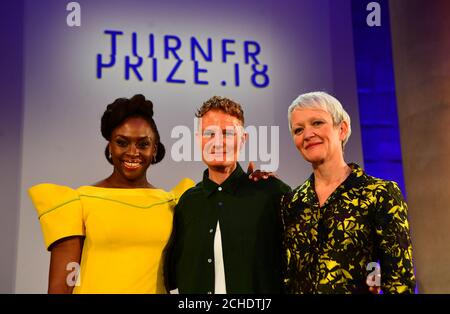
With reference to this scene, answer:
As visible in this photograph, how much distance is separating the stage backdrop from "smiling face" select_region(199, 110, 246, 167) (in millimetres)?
2280

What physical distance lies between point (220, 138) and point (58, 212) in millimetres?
895

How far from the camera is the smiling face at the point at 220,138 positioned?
2457 millimetres

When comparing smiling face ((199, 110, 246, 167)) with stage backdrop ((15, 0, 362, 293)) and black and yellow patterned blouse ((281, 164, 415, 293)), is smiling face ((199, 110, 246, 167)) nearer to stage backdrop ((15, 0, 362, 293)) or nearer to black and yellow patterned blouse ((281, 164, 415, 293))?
black and yellow patterned blouse ((281, 164, 415, 293))

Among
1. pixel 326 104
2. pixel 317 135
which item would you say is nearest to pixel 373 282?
pixel 317 135

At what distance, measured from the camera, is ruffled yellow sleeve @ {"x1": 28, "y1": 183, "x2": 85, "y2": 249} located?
2.55 metres

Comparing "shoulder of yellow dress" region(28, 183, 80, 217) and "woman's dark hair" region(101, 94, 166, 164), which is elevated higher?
"woman's dark hair" region(101, 94, 166, 164)

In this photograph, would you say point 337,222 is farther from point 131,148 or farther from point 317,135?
point 131,148

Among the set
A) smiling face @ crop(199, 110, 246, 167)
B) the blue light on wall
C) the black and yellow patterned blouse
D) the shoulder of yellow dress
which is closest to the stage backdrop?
the blue light on wall

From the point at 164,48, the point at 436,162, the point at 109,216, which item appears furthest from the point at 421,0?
the point at 109,216

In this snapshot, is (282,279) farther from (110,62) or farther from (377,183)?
(110,62)

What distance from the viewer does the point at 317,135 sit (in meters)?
2.31

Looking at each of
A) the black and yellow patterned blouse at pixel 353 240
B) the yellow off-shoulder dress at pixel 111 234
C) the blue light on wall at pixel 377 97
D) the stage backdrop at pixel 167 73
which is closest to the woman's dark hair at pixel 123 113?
the yellow off-shoulder dress at pixel 111 234

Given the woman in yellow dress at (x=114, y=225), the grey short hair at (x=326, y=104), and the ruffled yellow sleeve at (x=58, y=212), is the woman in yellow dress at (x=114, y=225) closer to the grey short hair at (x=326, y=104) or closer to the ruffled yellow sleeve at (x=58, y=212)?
the ruffled yellow sleeve at (x=58, y=212)
